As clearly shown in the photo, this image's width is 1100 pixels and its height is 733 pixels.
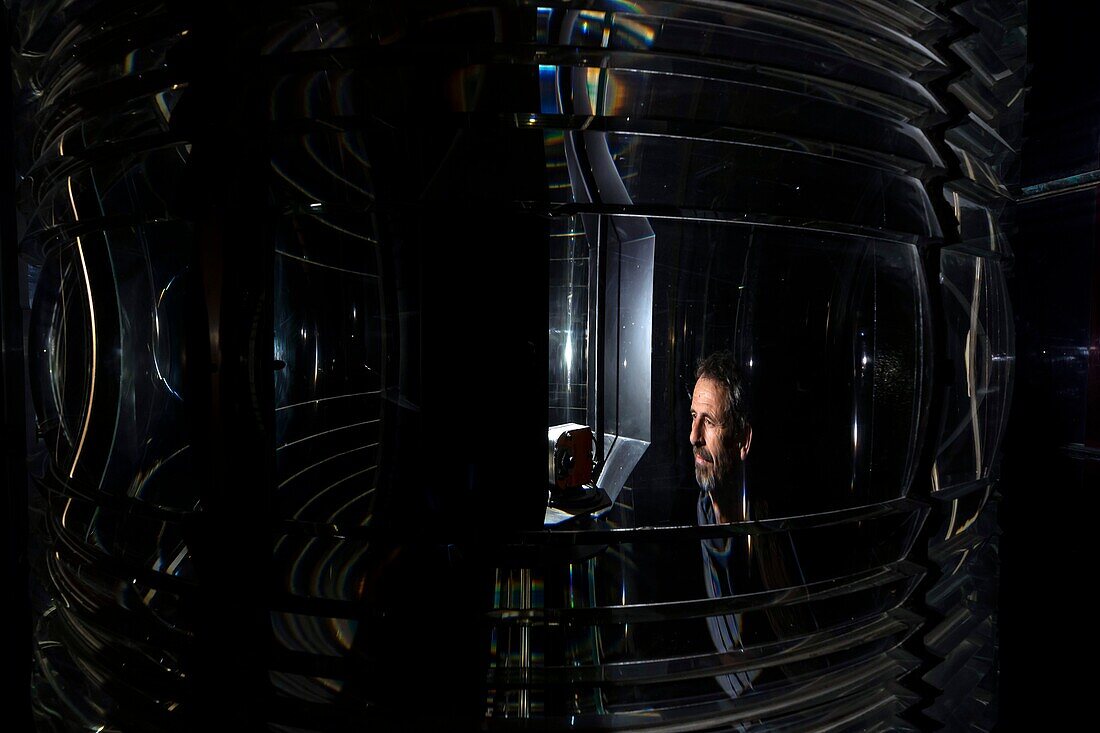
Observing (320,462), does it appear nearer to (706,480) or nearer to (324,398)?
(324,398)

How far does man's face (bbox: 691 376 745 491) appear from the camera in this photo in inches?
21.2

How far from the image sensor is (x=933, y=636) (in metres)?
0.73

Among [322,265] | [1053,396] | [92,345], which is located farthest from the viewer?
[1053,396]

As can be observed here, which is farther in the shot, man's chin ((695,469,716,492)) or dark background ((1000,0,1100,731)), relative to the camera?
dark background ((1000,0,1100,731))

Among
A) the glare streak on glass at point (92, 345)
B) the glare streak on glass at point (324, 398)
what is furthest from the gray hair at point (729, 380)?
the glare streak on glass at point (92, 345)

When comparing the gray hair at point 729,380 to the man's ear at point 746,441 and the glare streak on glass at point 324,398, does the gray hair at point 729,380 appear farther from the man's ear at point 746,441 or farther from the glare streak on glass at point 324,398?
the glare streak on glass at point 324,398

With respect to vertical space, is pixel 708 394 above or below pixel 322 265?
below

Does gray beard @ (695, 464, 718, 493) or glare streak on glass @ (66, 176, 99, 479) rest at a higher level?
glare streak on glass @ (66, 176, 99, 479)

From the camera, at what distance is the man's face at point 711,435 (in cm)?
54

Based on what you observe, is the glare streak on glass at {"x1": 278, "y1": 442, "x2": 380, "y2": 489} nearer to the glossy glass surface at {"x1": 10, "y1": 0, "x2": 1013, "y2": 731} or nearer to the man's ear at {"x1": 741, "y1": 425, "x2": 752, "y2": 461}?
the glossy glass surface at {"x1": 10, "y1": 0, "x2": 1013, "y2": 731}

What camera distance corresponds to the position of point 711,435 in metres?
0.54

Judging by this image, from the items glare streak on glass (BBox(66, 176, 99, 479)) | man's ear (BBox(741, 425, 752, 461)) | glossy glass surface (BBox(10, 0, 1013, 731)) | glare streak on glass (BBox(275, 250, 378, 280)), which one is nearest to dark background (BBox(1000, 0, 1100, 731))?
glossy glass surface (BBox(10, 0, 1013, 731))

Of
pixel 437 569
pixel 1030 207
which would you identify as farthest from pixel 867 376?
pixel 1030 207

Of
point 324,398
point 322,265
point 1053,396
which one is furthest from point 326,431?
point 1053,396
